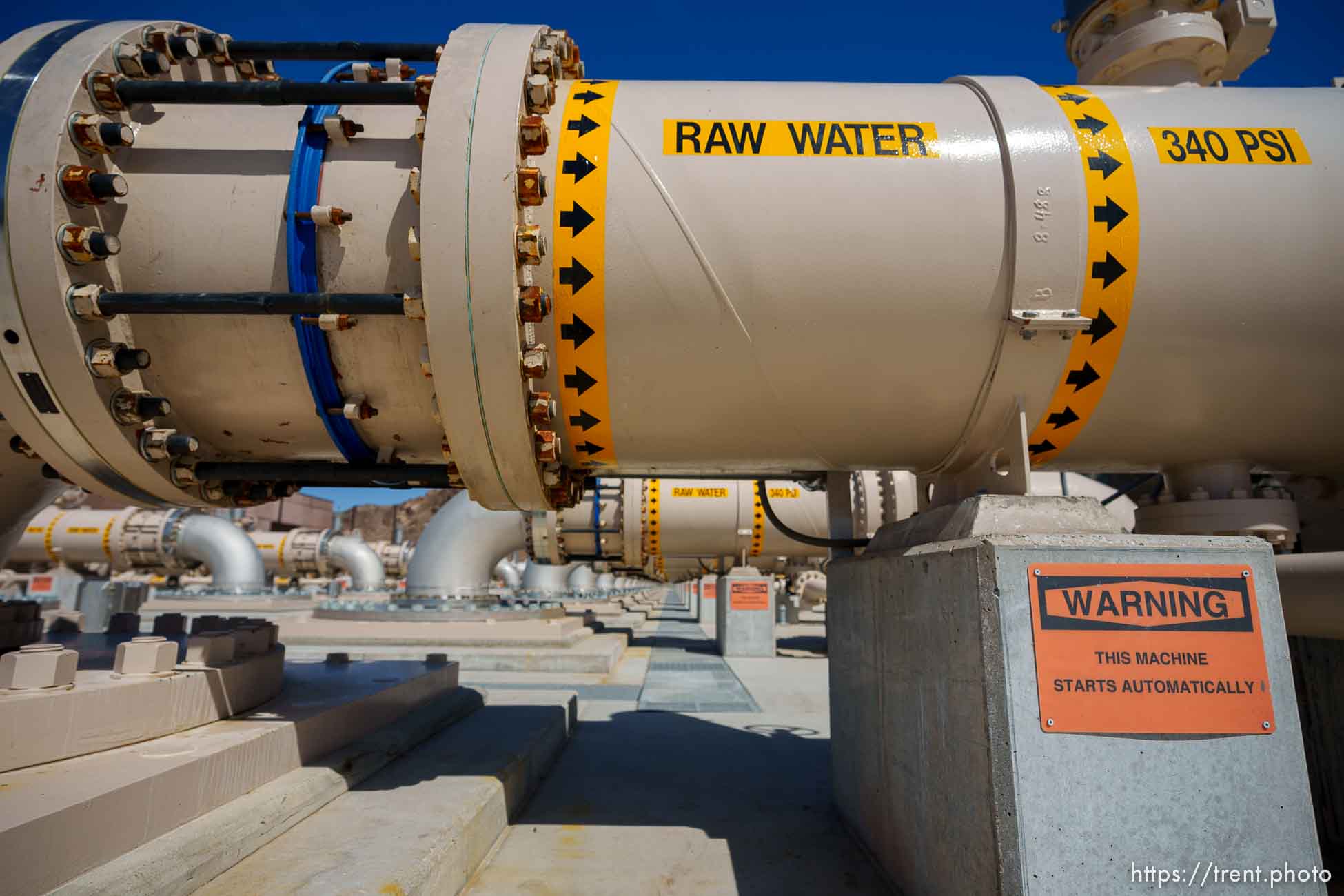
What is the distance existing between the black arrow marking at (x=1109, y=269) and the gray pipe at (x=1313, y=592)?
91 cm

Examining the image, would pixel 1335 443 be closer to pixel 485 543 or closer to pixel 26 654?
pixel 26 654

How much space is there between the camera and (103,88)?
2.26m

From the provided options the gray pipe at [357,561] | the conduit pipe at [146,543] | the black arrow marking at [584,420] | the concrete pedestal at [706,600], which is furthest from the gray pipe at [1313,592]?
the gray pipe at [357,561]

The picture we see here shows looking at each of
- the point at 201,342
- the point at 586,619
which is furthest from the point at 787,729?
the point at 586,619

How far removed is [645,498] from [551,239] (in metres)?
9.47

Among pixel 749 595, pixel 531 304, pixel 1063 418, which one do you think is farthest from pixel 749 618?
pixel 531 304

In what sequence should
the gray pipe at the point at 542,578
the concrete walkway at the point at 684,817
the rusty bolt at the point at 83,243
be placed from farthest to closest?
1. the gray pipe at the point at 542,578
2. the concrete walkway at the point at 684,817
3. the rusty bolt at the point at 83,243

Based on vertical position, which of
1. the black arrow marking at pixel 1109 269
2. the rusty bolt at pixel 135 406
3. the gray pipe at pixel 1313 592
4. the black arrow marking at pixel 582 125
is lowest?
the gray pipe at pixel 1313 592

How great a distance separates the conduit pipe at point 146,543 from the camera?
17.5m

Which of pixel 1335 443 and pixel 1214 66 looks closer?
pixel 1335 443

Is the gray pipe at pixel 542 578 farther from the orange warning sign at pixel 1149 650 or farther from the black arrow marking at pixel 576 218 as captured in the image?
the orange warning sign at pixel 1149 650

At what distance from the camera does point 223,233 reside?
232 cm

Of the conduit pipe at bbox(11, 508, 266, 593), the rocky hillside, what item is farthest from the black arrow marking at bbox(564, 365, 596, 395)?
the rocky hillside

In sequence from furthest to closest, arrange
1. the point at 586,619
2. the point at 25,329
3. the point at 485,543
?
the point at 586,619
the point at 485,543
the point at 25,329
